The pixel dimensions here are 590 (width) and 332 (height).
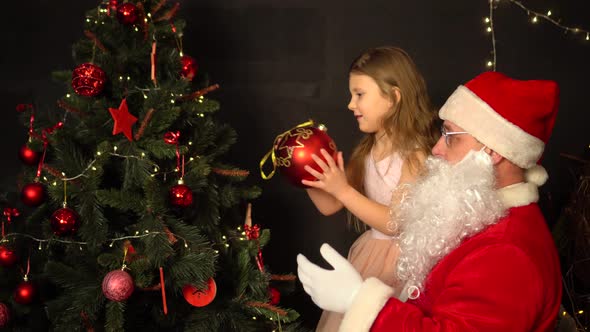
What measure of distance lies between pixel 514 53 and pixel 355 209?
1593 mm

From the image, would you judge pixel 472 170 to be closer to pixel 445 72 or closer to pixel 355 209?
pixel 355 209

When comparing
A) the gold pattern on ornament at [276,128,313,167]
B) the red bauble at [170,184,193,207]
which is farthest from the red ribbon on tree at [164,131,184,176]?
the gold pattern on ornament at [276,128,313,167]

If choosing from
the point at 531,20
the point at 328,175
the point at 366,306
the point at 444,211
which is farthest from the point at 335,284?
the point at 531,20

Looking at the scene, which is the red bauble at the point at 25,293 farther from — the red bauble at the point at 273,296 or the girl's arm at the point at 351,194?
the girl's arm at the point at 351,194

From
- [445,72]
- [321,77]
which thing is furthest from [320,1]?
[445,72]

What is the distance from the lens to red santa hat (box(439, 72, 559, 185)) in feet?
5.87

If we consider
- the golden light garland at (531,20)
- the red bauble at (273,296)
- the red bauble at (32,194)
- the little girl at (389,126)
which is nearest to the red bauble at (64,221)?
the red bauble at (32,194)

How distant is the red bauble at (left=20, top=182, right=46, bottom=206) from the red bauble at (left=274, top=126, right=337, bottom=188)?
819mm

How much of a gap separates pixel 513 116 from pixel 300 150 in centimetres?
71

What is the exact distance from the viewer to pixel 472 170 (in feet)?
5.88

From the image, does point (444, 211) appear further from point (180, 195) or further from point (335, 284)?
point (180, 195)

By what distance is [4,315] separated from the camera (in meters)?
2.09

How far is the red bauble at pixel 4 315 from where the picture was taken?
82.1 inches

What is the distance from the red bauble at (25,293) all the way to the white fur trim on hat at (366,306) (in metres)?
1.10
